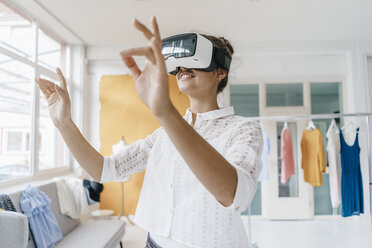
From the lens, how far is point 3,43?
9.39ft

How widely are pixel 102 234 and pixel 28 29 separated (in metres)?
2.53

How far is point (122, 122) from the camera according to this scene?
4566 mm

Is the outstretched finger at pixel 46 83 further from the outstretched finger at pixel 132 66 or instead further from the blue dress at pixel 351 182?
the blue dress at pixel 351 182

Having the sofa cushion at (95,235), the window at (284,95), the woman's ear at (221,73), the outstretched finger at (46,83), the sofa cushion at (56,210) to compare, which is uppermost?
the window at (284,95)

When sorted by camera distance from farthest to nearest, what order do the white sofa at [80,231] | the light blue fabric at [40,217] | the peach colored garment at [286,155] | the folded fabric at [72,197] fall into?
the peach colored garment at [286,155]
the folded fabric at [72,197]
the white sofa at [80,231]
the light blue fabric at [40,217]

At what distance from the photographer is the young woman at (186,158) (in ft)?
1.58

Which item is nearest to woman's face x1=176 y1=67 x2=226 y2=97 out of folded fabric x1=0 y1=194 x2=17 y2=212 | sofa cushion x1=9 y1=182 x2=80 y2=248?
folded fabric x1=0 y1=194 x2=17 y2=212

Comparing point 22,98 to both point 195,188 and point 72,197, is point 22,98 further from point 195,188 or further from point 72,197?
point 195,188

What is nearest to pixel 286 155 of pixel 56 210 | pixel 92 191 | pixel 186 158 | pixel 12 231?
pixel 92 191

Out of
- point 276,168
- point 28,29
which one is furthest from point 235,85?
point 28,29

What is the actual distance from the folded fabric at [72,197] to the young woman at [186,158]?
7.54ft

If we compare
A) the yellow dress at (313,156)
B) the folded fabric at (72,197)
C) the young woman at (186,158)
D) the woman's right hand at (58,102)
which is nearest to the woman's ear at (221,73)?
the young woman at (186,158)

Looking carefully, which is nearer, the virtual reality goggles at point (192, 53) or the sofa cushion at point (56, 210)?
the virtual reality goggles at point (192, 53)

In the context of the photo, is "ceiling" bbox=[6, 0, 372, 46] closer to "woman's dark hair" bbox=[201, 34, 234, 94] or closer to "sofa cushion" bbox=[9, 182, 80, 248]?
"sofa cushion" bbox=[9, 182, 80, 248]
